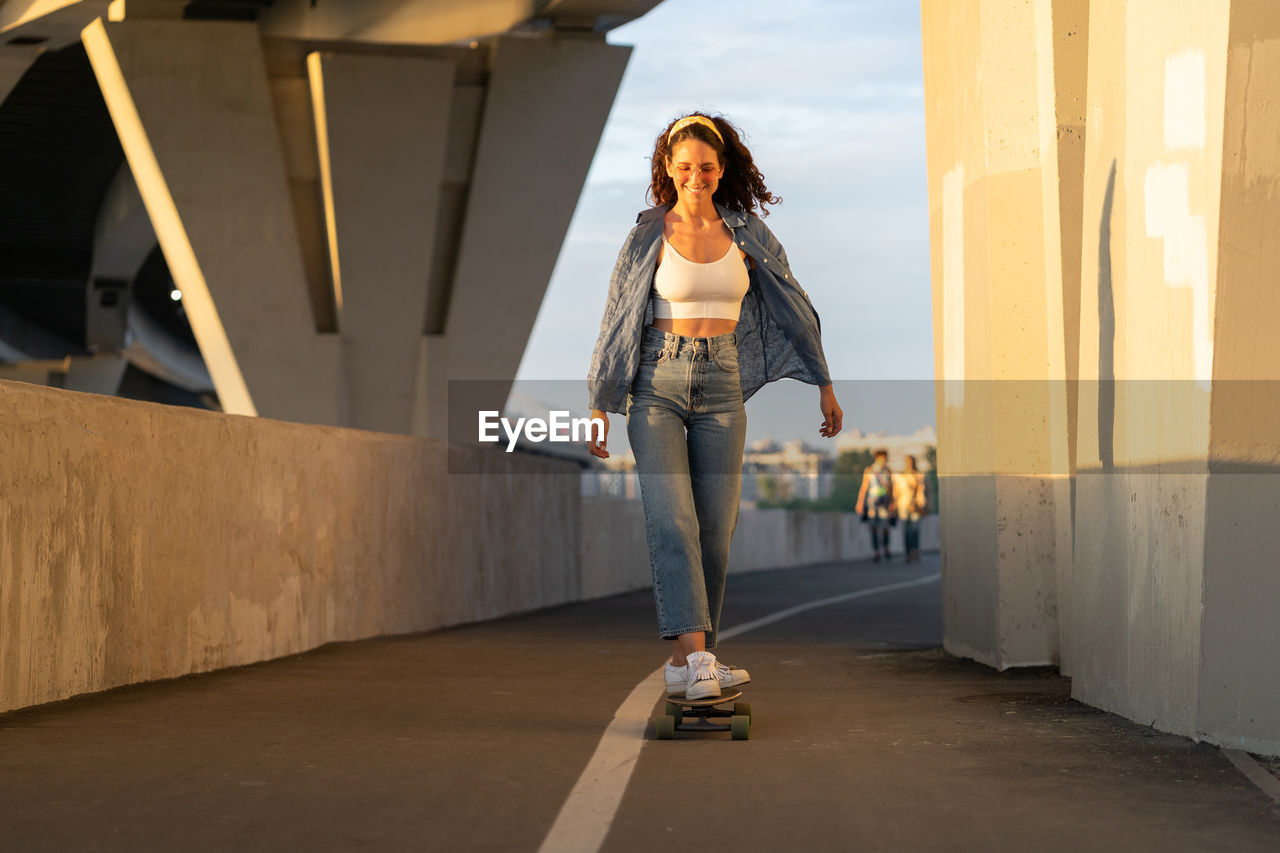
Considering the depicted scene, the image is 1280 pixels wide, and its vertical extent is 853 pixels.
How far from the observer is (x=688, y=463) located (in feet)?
21.2

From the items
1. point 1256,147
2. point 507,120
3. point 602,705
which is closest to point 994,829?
point 1256,147

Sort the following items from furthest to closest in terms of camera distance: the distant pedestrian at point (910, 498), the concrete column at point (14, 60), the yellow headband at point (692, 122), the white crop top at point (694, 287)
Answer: the distant pedestrian at point (910, 498) → the concrete column at point (14, 60) → the yellow headband at point (692, 122) → the white crop top at point (694, 287)

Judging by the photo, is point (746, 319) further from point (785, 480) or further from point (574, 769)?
point (785, 480)

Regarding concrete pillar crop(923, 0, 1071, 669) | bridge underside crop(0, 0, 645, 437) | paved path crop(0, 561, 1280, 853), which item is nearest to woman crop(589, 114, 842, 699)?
paved path crop(0, 561, 1280, 853)

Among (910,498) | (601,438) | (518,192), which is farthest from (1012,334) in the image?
(910,498)

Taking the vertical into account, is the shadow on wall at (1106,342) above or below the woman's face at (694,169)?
below

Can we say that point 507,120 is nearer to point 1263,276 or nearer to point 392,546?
point 392,546

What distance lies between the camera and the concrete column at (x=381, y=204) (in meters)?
26.8

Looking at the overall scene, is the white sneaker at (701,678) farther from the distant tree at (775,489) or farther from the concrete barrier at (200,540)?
the distant tree at (775,489)

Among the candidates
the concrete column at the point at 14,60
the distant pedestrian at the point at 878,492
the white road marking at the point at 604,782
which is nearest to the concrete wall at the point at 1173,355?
the white road marking at the point at 604,782

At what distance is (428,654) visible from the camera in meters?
9.94

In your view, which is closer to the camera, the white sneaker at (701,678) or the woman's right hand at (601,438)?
the white sneaker at (701,678)

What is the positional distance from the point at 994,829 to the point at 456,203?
25944 millimetres

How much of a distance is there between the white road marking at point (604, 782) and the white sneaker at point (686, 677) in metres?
0.22
